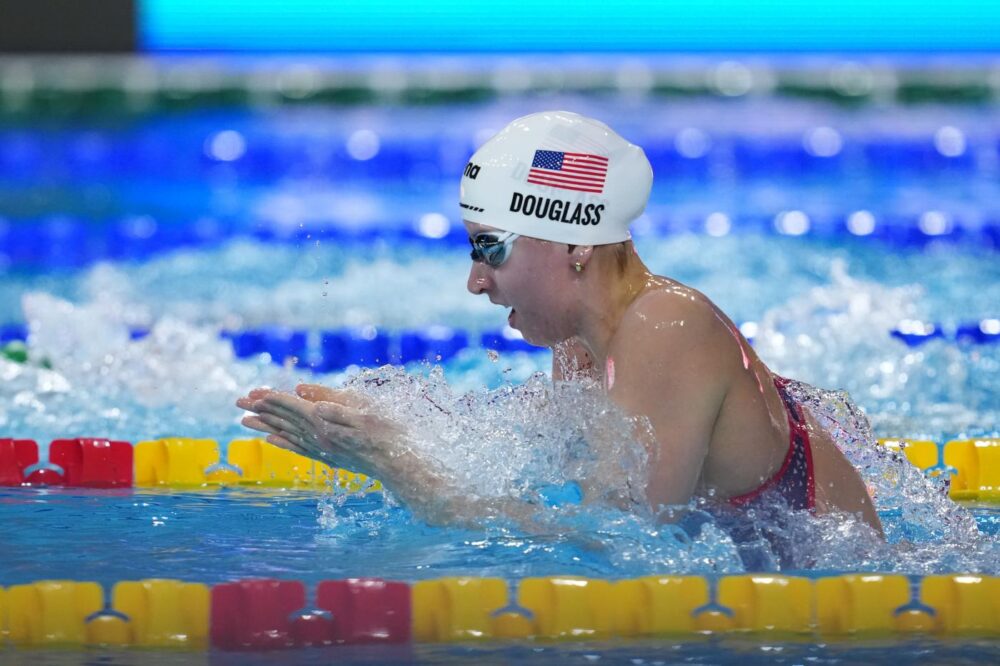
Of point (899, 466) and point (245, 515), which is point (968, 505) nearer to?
point (899, 466)

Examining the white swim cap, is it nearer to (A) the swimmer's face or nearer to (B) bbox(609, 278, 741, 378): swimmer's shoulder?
(A) the swimmer's face

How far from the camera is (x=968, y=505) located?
141 inches

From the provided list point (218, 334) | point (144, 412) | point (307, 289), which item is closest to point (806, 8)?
point (307, 289)

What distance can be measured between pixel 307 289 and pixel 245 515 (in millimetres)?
4159

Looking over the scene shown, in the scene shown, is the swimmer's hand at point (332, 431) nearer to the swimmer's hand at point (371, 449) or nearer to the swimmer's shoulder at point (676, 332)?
the swimmer's hand at point (371, 449)

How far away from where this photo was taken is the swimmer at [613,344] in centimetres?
228

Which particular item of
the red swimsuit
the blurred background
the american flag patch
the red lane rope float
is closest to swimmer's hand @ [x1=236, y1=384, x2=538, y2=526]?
the red swimsuit

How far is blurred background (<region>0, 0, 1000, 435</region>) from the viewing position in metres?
7.07

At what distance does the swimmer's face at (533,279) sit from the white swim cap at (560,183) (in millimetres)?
26

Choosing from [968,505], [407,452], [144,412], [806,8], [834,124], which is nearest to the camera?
[407,452]

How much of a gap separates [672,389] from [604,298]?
241 millimetres

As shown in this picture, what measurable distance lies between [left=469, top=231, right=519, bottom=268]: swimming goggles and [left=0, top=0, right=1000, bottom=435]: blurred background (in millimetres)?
3594

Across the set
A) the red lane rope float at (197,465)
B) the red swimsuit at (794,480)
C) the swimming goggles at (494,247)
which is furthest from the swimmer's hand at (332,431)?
the red lane rope float at (197,465)

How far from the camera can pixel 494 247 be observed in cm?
244
